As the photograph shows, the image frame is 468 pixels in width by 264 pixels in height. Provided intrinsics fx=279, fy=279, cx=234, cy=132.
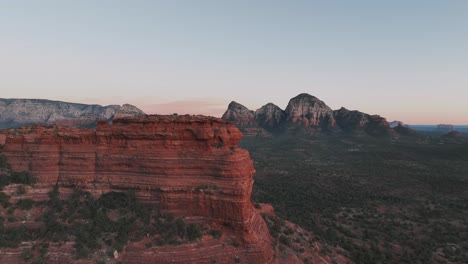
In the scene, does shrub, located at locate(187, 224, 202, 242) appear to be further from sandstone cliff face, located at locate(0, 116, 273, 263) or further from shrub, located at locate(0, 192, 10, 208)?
shrub, located at locate(0, 192, 10, 208)

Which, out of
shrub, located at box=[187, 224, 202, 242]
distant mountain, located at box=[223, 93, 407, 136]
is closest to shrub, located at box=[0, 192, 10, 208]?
shrub, located at box=[187, 224, 202, 242]

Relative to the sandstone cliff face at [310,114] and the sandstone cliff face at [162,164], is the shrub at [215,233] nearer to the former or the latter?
the sandstone cliff face at [162,164]

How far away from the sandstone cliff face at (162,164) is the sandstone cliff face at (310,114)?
168 m

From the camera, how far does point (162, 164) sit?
2488 cm

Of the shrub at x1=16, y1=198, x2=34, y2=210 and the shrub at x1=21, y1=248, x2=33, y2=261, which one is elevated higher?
the shrub at x1=16, y1=198, x2=34, y2=210

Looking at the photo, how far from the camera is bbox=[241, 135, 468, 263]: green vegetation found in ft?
128

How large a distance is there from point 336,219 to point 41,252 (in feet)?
141

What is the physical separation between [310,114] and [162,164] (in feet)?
579

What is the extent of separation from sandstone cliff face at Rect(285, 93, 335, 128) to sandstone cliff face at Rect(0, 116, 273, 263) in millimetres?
167783

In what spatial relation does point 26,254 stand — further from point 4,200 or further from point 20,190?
point 20,190

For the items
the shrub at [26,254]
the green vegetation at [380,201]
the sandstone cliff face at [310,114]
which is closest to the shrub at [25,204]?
the shrub at [26,254]

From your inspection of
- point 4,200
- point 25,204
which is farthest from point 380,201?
point 4,200

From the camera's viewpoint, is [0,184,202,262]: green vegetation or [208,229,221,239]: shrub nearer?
[0,184,202,262]: green vegetation

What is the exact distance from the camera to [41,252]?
Result: 20.6 m
